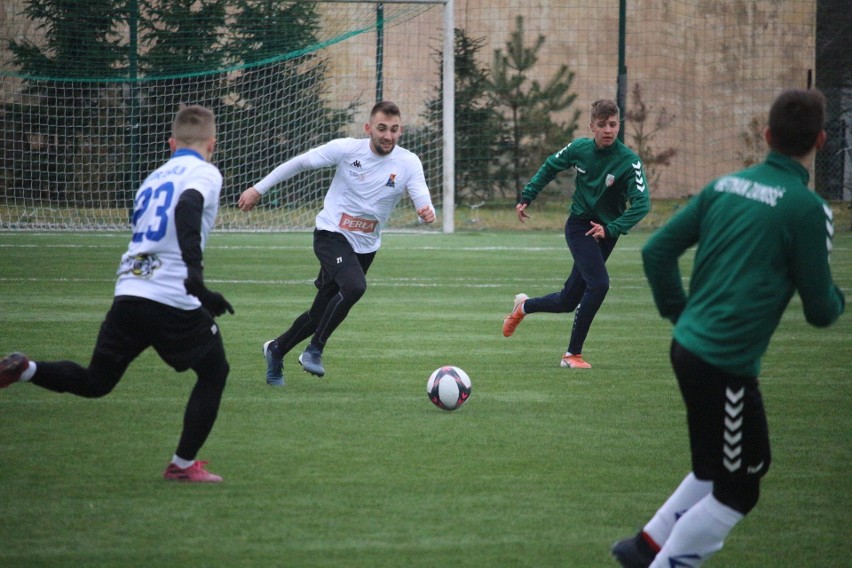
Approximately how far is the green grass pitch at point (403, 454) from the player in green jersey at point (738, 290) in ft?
2.46

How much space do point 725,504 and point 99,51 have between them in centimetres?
2032

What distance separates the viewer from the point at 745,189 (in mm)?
3721

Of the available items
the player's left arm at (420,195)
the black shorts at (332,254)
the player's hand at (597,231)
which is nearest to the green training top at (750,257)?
the player's left arm at (420,195)

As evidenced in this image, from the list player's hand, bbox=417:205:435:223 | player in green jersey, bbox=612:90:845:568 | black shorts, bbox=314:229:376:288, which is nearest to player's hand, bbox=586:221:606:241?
player's hand, bbox=417:205:435:223

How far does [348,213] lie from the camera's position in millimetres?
8414

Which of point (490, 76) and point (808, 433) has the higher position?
point (490, 76)

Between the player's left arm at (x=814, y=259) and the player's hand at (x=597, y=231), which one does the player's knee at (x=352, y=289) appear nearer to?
the player's hand at (x=597, y=231)

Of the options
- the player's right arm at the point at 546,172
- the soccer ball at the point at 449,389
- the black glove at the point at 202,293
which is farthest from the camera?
the player's right arm at the point at 546,172

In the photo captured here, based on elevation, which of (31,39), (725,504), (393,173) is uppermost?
(31,39)

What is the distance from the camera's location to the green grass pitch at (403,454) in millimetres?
4547

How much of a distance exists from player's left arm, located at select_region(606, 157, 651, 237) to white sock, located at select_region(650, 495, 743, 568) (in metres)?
5.40

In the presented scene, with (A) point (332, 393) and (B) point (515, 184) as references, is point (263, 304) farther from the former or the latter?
(B) point (515, 184)

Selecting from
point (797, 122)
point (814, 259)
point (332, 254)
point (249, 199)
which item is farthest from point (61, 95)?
point (814, 259)

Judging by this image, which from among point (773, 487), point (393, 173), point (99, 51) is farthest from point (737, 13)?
point (773, 487)
